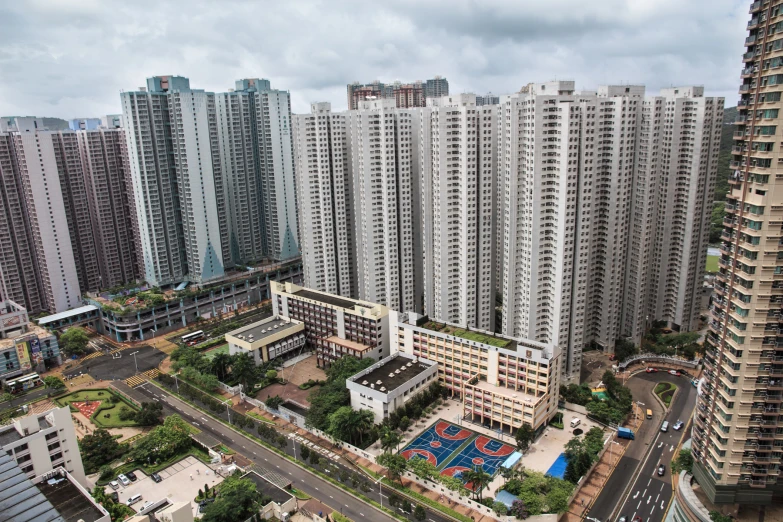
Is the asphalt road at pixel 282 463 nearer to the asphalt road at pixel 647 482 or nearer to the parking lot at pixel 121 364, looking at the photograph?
the parking lot at pixel 121 364

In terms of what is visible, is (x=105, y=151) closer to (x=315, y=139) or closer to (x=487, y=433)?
(x=315, y=139)

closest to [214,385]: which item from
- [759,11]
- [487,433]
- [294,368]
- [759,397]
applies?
[294,368]

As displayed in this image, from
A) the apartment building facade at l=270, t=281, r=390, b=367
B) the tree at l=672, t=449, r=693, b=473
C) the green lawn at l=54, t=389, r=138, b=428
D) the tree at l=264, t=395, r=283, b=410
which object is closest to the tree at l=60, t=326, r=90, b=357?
the green lawn at l=54, t=389, r=138, b=428

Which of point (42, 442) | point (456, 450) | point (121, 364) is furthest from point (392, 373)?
point (121, 364)

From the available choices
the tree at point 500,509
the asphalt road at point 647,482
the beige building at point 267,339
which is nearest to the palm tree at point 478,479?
the tree at point 500,509

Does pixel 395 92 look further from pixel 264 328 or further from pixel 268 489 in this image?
pixel 268 489

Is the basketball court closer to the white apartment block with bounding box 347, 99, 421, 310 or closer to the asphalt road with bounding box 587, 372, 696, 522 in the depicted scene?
the asphalt road with bounding box 587, 372, 696, 522
